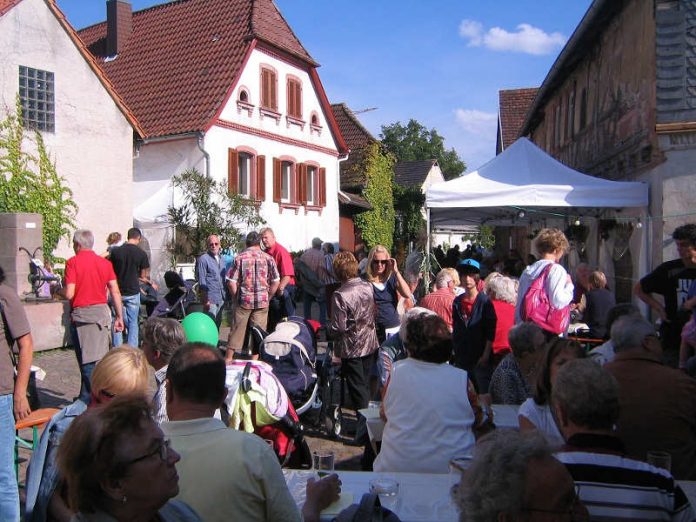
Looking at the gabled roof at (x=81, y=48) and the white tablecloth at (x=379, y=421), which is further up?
the gabled roof at (x=81, y=48)

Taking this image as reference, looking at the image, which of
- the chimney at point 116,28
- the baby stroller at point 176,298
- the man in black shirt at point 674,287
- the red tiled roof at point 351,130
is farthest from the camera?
the red tiled roof at point 351,130

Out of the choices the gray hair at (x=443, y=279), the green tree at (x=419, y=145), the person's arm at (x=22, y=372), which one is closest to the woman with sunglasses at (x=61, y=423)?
the person's arm at (x=22, y=372)

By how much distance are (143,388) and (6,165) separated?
13363mm

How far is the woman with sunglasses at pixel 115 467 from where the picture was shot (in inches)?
70.9

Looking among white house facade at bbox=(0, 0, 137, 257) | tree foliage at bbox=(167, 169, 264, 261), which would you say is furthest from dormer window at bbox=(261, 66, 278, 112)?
white house facade at bbox=(0, 0, 137, 257)

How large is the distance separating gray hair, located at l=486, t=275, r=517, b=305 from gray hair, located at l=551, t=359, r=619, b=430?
3674 millimetres

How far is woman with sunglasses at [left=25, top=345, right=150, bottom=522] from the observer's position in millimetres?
2723

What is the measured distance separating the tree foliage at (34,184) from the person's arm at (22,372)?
11.6 metres

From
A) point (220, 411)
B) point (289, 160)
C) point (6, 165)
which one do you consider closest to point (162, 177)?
point (289, 160)

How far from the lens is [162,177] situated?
21047 mm

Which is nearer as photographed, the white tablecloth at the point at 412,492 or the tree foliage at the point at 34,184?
the white tablecloth at the point at 412,492

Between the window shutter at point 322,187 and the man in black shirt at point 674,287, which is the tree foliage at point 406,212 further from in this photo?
the man in black shirt at point 674,287

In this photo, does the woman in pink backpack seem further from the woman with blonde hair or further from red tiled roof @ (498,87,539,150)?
red tiled roof @ (498,87,539,150)

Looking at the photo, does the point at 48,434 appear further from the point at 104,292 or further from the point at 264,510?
the point at 104,292
